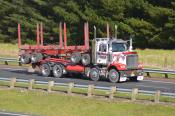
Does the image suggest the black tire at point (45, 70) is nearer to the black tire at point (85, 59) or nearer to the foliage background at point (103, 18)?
the black tire at point (85, 59)

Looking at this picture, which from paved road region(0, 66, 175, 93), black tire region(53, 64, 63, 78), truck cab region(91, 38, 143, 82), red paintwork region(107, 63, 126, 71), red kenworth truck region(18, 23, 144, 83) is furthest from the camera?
black tire region(53, 64, 63, 78)

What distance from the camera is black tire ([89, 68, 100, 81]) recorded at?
37.4 metres

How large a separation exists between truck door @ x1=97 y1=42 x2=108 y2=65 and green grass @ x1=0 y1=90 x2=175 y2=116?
7125 mm

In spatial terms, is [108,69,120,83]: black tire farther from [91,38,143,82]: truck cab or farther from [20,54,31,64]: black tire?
[20,54,31,64]: black tire

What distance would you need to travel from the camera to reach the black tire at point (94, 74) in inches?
1473

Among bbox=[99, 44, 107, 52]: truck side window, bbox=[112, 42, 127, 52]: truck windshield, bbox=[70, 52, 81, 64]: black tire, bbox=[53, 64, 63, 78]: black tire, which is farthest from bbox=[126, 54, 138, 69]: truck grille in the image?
bbox=[53, 64, 63, 78]: black tire

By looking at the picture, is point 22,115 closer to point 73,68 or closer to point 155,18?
point 73,68

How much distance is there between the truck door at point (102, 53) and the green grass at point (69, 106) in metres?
7.13

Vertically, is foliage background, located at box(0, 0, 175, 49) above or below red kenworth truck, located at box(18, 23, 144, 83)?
above

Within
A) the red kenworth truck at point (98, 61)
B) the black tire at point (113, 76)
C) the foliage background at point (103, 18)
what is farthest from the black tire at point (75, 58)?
the foliage background at point (103, 18)

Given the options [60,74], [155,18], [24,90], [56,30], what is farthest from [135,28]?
[24,90]

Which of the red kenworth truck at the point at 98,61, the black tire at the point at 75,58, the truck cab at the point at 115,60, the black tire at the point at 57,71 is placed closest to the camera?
the truck cab at the point at 115,60

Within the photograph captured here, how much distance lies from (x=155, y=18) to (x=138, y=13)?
17.5 ft

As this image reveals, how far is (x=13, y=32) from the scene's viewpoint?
91750 millimetres
